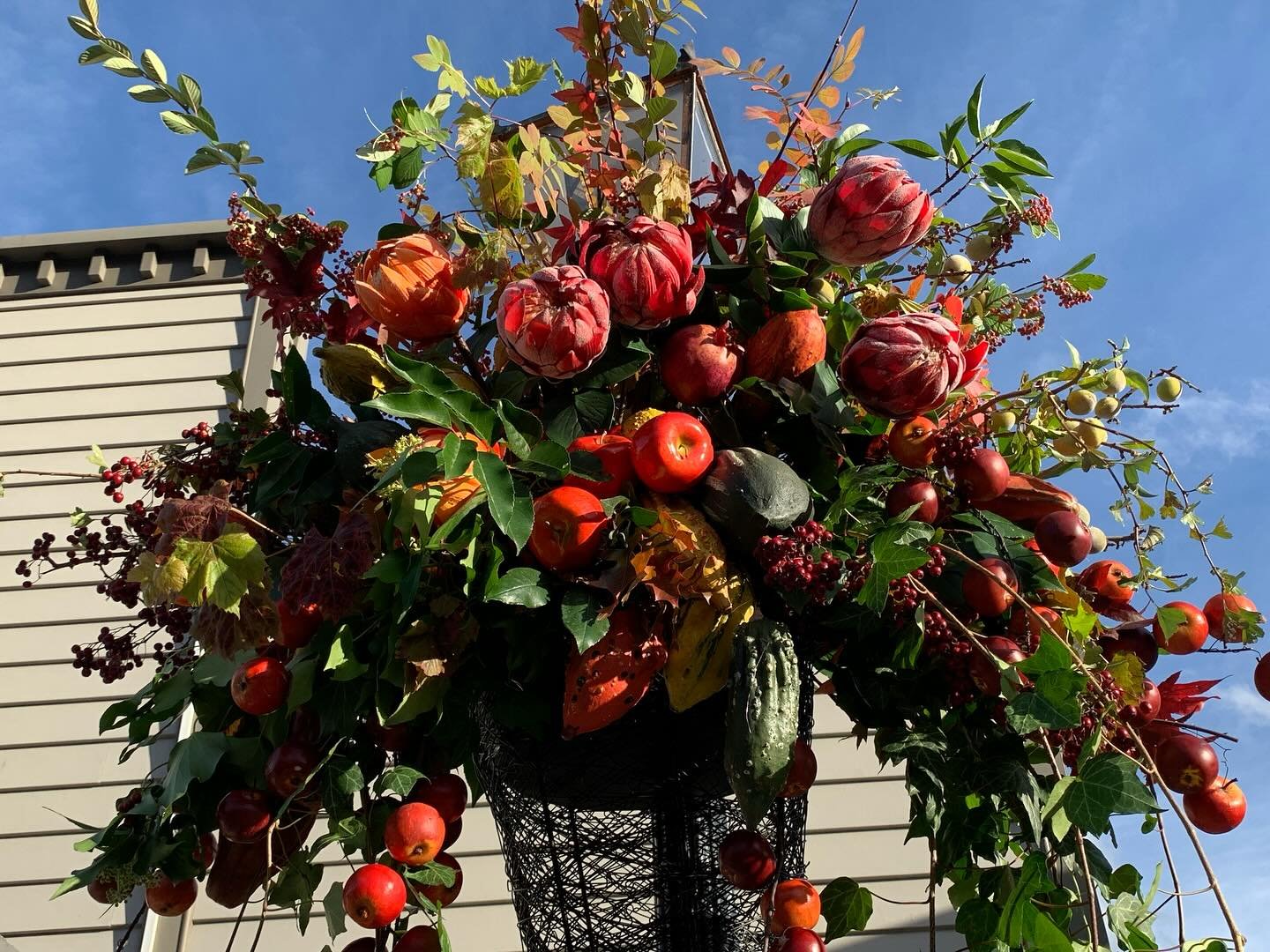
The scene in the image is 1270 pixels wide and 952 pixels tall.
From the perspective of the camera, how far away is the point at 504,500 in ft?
2.65

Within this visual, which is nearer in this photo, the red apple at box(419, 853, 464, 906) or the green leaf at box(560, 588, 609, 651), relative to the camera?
the green leaf at box(560, 588, 609, 651)

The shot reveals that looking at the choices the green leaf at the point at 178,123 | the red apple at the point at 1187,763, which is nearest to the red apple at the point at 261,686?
the green leaf at the point at 178,123

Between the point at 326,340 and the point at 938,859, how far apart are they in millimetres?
746

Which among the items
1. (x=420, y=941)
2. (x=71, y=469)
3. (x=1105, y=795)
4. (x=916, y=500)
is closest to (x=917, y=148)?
(x=916, y=500)

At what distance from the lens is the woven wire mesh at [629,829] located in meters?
0.98

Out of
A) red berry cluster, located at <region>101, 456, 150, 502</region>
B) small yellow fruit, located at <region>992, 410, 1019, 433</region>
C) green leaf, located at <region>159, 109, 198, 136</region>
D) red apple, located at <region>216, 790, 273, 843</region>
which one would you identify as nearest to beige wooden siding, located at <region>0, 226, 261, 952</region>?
red berry cluster, located at <region>101, 456, 150, 502</region>

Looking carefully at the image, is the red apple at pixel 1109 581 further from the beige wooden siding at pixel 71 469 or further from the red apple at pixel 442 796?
the beige wooden siding at pixel 71 469

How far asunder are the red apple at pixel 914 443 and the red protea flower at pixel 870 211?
16 centimetres

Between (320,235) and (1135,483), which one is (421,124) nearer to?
(320,235)

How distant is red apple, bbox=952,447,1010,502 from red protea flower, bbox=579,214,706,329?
0.28 meters

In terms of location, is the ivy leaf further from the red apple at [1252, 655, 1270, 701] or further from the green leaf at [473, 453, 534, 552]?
the green leaf at [473, 453, 534, 552]

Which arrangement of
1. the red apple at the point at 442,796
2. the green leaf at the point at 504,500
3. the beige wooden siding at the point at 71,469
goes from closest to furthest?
the green leaf at the point at 504,500 < the red apple at the point at 442,796 < the beige wooden siding at the point at 71,469

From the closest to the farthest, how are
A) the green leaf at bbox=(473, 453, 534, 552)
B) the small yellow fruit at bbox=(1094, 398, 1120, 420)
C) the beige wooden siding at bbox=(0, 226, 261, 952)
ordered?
the green leaf at bbox=(473, 453, 534, 552) < the small yellow fruit at bbox=(1094, 398, 1120, 420) < the beige wooden siding at bbox=(0, 226, 261, 952)

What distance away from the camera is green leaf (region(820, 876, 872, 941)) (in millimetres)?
1051
